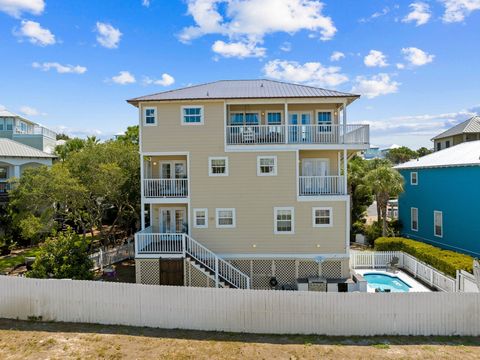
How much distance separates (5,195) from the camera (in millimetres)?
27359

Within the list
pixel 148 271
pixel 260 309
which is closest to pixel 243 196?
pixel 148 271

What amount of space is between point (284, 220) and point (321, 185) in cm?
273

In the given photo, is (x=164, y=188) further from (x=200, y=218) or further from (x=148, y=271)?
(x=148, y=271)

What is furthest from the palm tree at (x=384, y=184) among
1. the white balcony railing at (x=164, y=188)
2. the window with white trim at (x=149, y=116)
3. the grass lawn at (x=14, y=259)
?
the grass lawn at (x=14, y=259)

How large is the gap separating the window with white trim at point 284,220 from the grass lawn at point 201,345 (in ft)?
21.2

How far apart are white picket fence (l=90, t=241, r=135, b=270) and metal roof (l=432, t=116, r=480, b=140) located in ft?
125

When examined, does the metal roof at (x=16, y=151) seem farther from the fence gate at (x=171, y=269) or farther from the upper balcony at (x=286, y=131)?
the upper balcony at (x=286, y=131)

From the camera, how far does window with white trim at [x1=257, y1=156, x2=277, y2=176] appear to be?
16.2m

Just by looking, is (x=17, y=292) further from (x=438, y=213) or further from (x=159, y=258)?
(x=438, y=213)

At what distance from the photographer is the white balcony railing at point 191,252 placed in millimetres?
15102

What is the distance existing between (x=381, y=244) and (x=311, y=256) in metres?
8.04

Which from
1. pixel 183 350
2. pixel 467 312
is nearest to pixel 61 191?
pixel 183 350

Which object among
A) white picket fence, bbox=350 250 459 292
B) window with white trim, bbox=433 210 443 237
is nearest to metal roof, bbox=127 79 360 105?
white picket fence, bbox=350 250 459 292

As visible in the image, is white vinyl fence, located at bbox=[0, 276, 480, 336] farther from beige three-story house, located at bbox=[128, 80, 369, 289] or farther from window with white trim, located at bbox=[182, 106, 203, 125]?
window with white trim, located at bbox=[182, 106, 203, 125]
